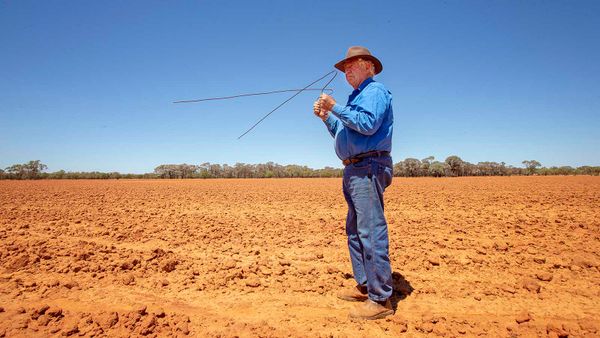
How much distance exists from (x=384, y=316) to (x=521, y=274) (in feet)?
6.82

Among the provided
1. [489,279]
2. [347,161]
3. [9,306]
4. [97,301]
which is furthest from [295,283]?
[9,306]

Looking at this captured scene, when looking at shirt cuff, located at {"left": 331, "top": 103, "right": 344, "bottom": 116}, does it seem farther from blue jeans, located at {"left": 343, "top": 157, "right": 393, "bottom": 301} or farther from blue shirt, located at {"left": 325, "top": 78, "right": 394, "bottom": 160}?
blue jeans, located at {"left": 343, "top": 157, "right": 393, "bottom": 301}

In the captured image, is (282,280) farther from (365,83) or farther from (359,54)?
(359,54)

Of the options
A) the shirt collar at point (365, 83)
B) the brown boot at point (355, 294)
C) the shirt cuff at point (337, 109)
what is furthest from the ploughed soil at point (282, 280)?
the shirt collar at point (365, 83)

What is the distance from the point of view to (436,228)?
20.1 ft

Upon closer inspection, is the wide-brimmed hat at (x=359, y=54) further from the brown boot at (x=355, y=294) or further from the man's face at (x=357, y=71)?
the brown boot at (x=355, y=294)

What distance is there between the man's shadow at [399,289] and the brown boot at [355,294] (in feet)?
0.86

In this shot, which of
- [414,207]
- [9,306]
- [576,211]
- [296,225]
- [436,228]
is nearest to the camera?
[9,306]

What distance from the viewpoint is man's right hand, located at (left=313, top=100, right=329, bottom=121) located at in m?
2.79

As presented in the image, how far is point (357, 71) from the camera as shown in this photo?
280 centimetres

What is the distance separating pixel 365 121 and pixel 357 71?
0.65 m

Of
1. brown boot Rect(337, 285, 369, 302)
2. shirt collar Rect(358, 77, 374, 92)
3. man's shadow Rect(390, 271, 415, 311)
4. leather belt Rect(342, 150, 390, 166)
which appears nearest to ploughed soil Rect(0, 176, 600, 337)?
man's shadow Rect(390, 271, 415, 311)

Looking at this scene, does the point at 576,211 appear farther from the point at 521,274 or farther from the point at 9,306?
the point at 9,306

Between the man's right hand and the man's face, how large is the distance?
382mm
